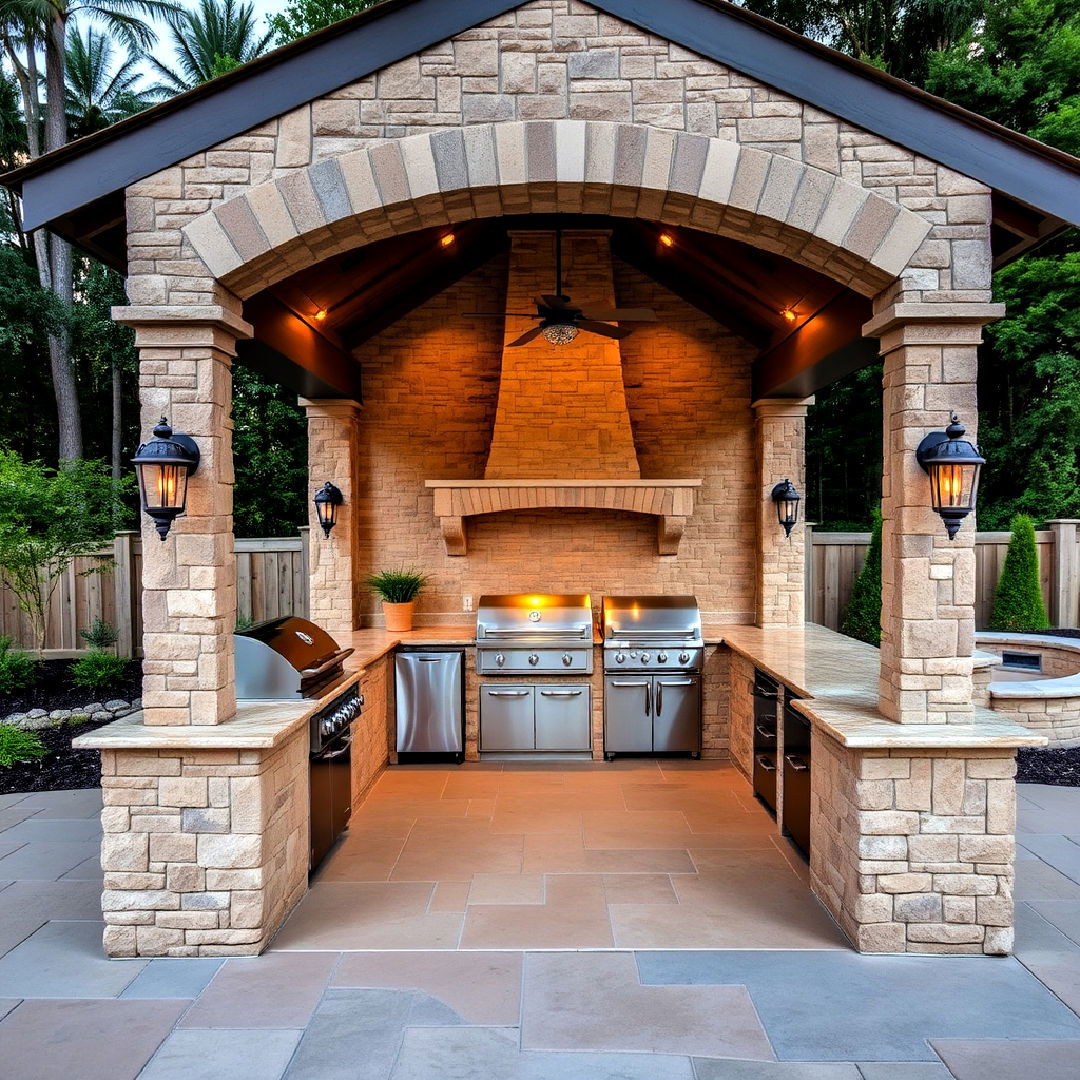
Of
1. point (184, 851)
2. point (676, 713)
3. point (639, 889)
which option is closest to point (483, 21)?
point (184, 851)

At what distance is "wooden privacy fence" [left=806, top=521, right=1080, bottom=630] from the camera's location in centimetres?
898

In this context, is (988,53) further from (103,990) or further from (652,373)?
(103,990)

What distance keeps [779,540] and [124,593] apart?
6.89 metres

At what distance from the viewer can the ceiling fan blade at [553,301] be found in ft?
17.2

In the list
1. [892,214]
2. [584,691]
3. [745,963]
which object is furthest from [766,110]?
[584,691]

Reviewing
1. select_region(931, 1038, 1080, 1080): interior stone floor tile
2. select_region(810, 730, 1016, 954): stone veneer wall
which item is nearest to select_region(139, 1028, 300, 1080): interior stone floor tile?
select_region(931, 1038, 1080, 1080): interior stone floor tile

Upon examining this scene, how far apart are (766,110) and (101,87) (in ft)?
57.1

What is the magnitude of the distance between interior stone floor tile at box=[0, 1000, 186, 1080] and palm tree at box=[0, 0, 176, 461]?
11.6 metres

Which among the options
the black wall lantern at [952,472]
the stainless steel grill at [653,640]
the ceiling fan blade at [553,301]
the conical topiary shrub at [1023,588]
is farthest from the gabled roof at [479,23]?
the conical topiary shrub at [1023,588]

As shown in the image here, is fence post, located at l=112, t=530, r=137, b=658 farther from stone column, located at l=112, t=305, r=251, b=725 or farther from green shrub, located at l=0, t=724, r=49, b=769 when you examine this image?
stone column, located at l=112, t=305, r=251, b=725

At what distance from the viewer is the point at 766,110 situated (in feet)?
11.4

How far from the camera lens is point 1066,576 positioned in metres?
8.98

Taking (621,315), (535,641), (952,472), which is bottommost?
(535,641)

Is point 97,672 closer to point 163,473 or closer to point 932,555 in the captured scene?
point 163,473
